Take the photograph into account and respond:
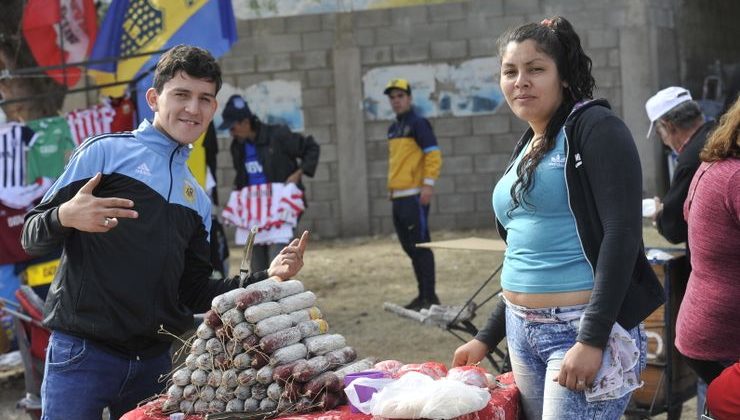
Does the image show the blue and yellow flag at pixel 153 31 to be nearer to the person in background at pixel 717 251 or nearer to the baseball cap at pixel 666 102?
the baseball cap at pixel 666 102

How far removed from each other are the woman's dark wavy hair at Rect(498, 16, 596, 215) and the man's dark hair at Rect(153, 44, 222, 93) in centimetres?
107

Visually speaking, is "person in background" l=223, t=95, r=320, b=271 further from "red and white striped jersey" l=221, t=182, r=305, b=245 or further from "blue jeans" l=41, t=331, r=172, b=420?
"blue jeans" l=41, t=331, r=172, b=420

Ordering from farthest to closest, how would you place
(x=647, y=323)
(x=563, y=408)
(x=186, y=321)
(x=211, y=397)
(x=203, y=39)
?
(x=203, y=39)
(x=647, y=323)
(x=186, y=321)
(x=211, y=397)
(x=563, y=408)

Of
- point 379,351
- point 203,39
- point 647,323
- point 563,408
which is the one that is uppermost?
point 203,39

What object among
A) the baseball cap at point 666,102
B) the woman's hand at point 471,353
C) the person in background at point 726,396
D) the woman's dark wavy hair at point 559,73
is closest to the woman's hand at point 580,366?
the woman's dark wavy hair at point 559,73

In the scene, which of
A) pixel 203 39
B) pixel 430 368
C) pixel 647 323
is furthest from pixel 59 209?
pixel 203 39

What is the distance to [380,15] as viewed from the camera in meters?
14.7

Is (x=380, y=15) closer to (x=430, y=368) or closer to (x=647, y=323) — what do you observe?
(x=647, y=323)

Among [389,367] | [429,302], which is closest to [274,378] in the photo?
[389,367]

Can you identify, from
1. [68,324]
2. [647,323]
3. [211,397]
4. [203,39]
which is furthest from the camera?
[203,39]

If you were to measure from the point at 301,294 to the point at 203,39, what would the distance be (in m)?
4.70

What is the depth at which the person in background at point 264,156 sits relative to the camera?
9070 millimetres

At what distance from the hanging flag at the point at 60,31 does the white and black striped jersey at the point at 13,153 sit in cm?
94

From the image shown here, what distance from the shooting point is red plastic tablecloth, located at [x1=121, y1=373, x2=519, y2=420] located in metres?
2.98
